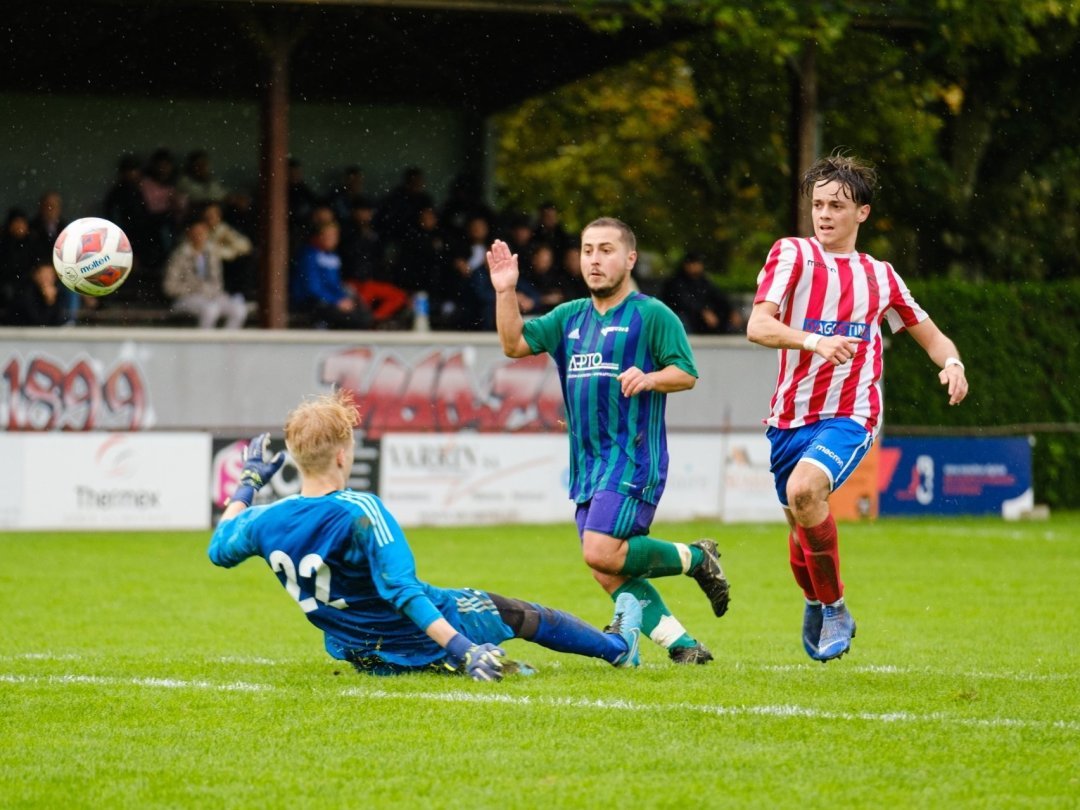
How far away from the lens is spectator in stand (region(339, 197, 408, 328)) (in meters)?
21.7

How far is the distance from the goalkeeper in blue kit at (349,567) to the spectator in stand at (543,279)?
14890 mm

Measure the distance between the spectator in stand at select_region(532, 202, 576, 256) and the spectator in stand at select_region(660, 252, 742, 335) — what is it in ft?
4.93

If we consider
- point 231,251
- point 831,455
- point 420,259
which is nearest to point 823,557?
point 831,455

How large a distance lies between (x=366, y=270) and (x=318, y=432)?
15431 mm

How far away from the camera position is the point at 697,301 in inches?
904

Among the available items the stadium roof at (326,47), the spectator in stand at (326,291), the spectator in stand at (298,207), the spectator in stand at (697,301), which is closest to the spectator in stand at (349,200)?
the spectator in stand at (298,207)

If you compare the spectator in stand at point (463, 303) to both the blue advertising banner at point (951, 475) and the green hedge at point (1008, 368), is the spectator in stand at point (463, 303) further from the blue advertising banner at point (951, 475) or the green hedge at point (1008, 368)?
the green hedge at point (1008, 368)

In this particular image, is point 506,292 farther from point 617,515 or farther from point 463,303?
point 463,303

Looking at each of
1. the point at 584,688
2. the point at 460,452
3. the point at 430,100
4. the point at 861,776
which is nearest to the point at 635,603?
the point at 584,688

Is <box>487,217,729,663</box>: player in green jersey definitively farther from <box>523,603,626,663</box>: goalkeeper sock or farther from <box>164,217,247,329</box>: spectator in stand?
<box>164,217,247,329</box>: spectator in stand

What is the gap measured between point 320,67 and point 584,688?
20229 mm

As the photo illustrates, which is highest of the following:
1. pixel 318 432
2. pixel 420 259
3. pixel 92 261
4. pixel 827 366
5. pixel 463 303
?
pixel 420 259

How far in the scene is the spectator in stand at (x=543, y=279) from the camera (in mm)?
22078

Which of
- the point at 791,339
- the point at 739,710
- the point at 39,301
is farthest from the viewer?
the point at 39,301
